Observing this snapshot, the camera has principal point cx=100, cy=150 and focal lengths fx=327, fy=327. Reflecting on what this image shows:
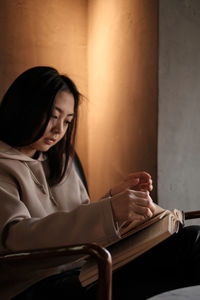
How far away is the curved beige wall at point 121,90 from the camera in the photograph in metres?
1.48

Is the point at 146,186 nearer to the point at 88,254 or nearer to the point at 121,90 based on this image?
the point at 88,254

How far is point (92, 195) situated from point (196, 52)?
1048 mm

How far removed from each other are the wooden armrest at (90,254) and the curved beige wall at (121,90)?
0.79 meters

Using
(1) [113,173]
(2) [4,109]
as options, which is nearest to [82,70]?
(1) [113,173]

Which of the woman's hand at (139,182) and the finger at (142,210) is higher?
the finger at (142,210)

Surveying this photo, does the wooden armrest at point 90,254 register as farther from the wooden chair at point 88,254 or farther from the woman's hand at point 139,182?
the woman's hand at point 139,182

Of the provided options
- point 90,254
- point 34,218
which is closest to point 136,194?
point 90,254

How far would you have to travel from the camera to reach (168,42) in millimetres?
1430

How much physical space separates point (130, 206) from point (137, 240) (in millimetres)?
84

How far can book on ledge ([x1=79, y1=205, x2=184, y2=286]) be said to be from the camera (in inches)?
29.6

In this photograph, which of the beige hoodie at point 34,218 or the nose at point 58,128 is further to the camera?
the nose at point 58,128

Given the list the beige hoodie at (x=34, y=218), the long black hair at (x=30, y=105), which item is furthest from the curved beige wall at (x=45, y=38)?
the beige hoodie at (x=34, y=218)

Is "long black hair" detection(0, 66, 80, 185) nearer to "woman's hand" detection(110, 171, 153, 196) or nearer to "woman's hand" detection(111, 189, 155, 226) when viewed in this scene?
"woman's hand" detection(110, 171, 153, 196)

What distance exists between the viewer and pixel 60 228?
84 cm
